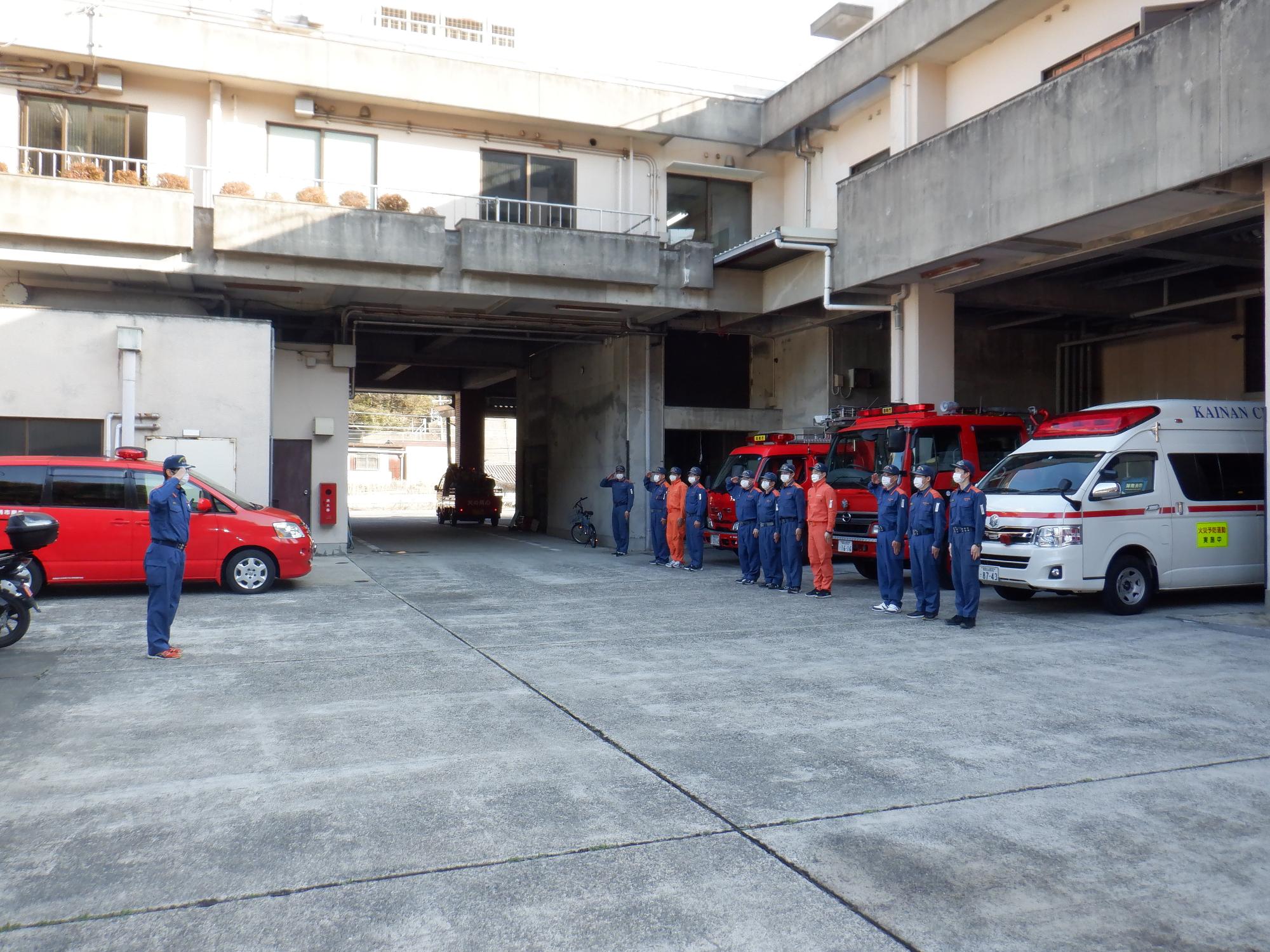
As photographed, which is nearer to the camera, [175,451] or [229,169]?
[175,451]

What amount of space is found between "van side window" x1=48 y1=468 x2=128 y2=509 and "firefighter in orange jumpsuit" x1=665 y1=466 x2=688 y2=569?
890cm

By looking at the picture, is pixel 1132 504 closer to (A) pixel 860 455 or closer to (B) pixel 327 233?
(A) pixel 860 455

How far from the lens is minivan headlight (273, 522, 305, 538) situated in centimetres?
1370

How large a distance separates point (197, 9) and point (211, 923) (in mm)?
18716

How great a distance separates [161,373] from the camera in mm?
16344

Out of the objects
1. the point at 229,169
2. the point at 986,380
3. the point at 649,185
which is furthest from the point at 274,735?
the point at 986,380

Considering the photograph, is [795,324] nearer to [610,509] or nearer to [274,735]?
[610,509]

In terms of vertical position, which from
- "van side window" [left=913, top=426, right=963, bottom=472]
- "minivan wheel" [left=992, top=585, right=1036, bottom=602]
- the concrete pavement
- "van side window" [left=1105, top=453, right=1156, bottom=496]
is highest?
"van side window" [left=913, top=426, right=963, bottom=472]

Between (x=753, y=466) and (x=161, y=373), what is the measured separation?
9998 mm

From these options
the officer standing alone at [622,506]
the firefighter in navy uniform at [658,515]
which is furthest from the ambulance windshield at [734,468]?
the officer standing alone at [622,506]

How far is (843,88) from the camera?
1800 centimetres

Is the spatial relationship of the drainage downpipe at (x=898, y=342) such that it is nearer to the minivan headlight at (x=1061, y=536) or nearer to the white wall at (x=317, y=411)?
the minivan headlight at (x=1061, y=536)

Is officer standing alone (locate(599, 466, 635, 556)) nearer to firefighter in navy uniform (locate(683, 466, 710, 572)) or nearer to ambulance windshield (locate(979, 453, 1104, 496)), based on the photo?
firefighter in navy uniform (locate(683, 466, 710, 572))

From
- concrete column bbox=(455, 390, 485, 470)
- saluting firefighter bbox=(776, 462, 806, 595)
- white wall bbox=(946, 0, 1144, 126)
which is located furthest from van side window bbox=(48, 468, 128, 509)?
concrete column bbox=(455, 390, 485, 470)
